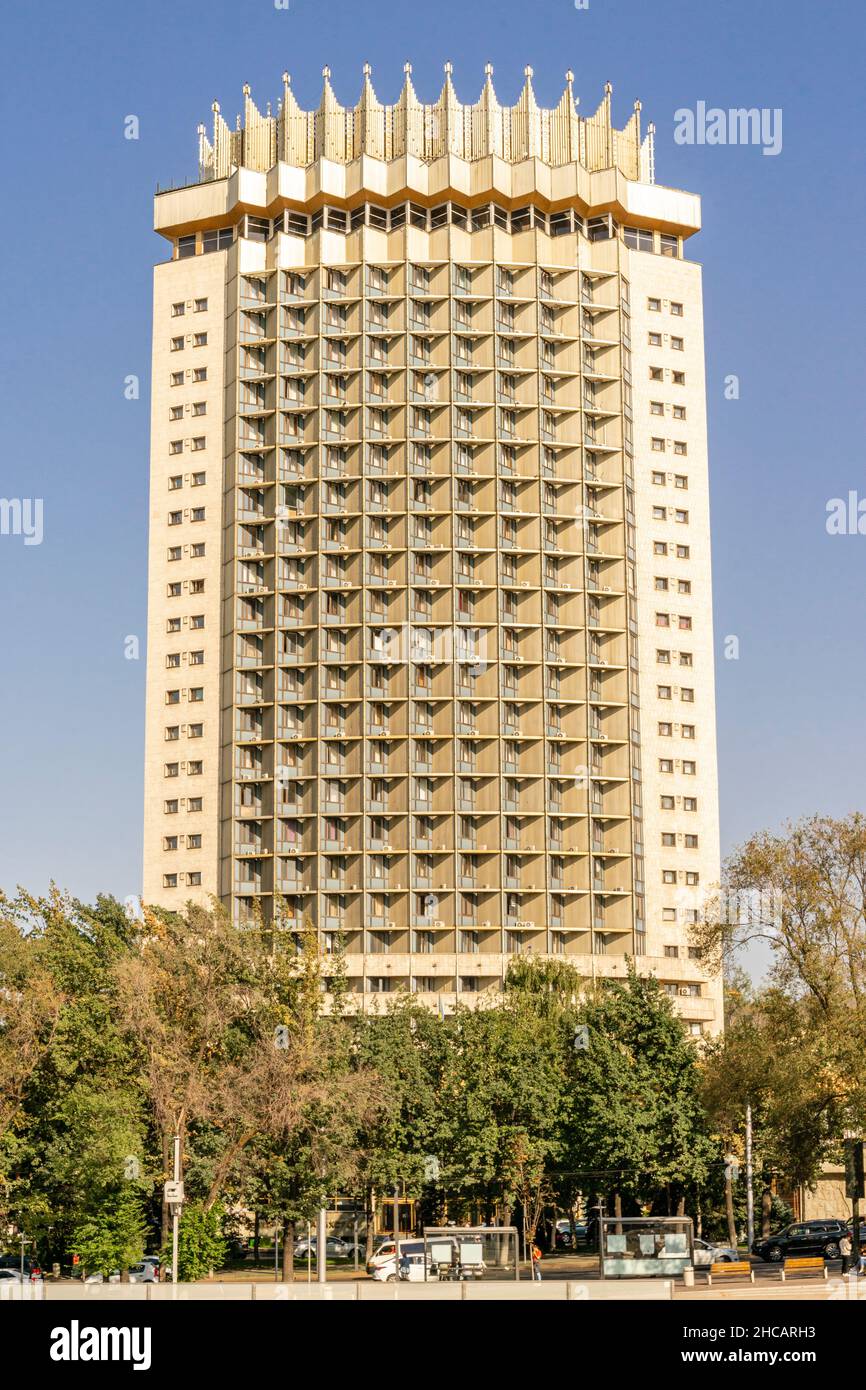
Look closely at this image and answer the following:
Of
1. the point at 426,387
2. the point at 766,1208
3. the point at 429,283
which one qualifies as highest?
the point at 429,283

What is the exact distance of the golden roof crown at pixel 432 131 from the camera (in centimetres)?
13338

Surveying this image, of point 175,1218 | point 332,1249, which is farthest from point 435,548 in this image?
point 175,1218

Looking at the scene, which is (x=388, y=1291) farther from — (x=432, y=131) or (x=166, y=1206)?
(x=432, y=131)

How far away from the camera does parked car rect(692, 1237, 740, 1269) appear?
2579 inches

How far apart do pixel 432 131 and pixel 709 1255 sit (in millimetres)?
93089

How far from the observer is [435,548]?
12506cm

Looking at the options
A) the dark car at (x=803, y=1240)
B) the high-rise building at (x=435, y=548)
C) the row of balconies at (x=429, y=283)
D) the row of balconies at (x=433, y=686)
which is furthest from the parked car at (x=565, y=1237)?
the row of balconies at (x=429, y=283)

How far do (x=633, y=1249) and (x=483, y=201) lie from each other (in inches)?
3608

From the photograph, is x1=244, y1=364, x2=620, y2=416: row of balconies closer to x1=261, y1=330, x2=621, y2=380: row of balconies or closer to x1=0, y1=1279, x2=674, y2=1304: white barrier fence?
x1=261, y1=330, x2=621, y2=380: row of balconies

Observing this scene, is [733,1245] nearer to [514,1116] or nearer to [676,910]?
[514,1116]

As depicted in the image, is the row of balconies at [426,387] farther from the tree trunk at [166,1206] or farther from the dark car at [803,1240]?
the tree trunk at [166,1206]

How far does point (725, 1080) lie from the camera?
78250mm

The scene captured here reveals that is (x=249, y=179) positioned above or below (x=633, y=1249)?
above
